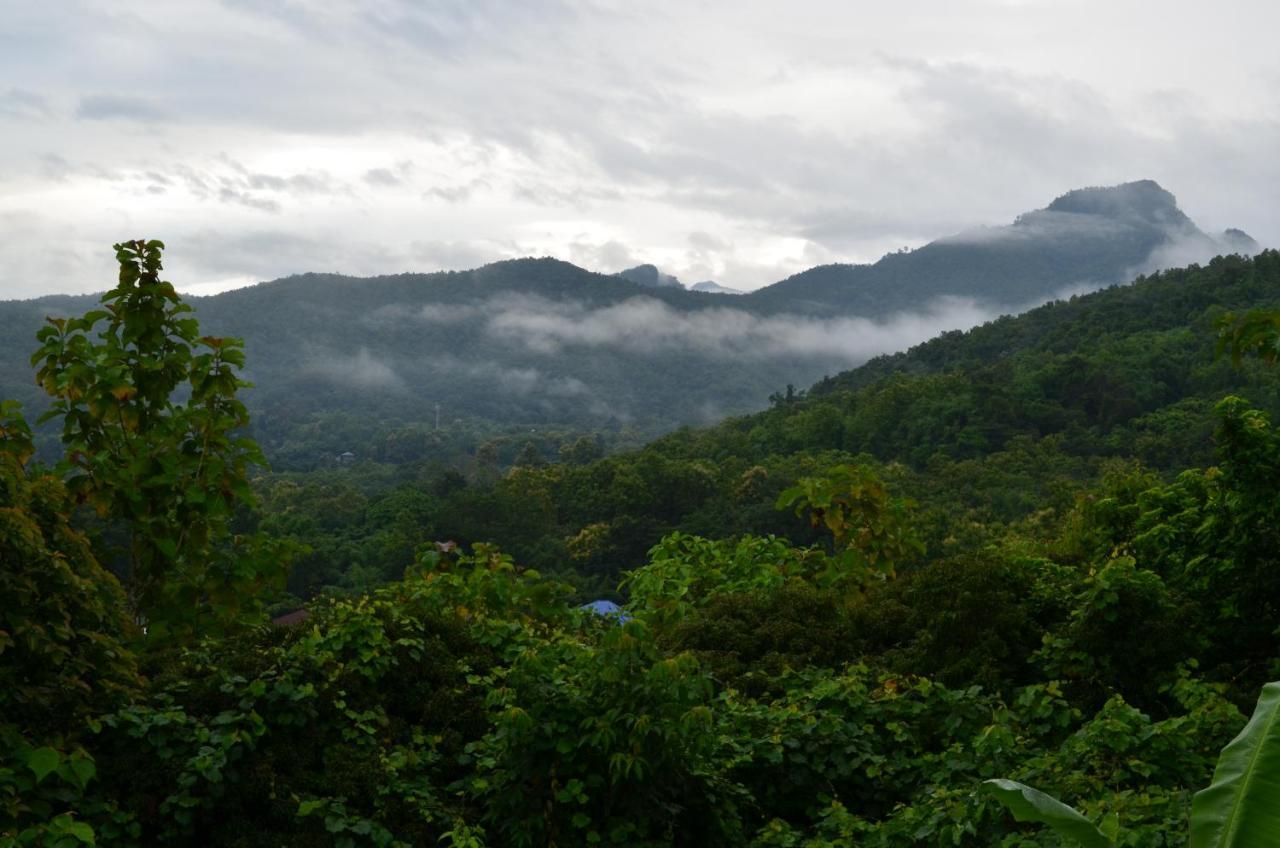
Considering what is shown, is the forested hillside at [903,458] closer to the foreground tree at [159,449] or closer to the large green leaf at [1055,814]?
the foreground tree at [159,449]

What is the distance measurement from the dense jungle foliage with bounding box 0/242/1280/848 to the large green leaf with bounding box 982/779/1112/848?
1 cm

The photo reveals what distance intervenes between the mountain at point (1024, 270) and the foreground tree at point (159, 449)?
179 meters

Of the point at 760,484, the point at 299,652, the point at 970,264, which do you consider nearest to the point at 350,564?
the point at 760,484

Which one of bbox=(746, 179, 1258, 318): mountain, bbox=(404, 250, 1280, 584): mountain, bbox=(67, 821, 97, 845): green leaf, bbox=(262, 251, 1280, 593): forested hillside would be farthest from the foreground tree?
bbox=(746, 179, 1258, 318): mountain

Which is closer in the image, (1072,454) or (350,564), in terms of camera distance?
(350,564)

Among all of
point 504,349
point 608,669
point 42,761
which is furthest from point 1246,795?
point 504,349

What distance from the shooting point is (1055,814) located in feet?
8.75

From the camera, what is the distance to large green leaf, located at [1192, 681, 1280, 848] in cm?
249

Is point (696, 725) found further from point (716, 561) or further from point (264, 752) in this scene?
point (716, 561)

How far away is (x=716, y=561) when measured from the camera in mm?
8469

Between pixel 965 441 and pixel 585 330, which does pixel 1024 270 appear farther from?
pixel 965 441

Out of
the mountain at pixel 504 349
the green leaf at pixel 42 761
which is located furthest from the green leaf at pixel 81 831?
the mountain at pixel 504 349

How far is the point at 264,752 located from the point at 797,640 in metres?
3.12

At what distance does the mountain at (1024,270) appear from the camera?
18750cm
